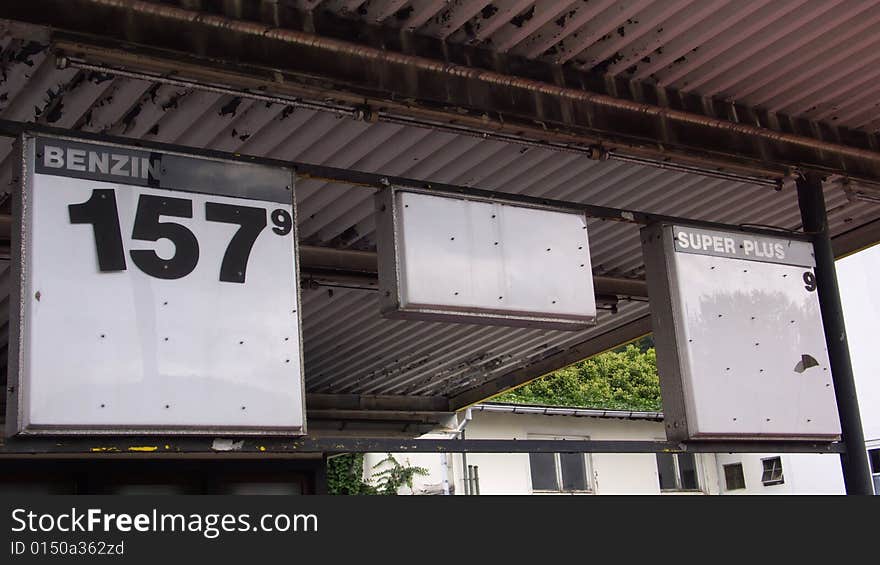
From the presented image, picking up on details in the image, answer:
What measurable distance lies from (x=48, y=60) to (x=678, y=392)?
4027mm

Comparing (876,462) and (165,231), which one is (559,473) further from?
(165,231)

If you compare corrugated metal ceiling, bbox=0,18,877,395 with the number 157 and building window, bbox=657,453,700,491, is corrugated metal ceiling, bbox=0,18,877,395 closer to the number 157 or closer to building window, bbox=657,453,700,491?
the number 157

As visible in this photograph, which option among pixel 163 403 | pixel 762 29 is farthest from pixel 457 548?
pixel 762 29

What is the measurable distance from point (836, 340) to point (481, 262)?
2.66m

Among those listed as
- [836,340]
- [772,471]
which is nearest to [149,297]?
[836,340]

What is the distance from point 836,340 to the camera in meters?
Result: 7.17

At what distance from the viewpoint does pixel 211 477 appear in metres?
12.3

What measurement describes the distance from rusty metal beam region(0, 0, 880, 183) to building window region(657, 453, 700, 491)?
17.8 metres

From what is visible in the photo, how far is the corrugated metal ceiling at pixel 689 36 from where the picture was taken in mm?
5766

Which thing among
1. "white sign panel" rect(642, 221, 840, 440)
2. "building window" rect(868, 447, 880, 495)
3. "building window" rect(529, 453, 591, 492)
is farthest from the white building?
"white sign panel" rect(642, 221, 840, 440)

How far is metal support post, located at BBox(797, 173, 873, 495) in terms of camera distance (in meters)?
6.91

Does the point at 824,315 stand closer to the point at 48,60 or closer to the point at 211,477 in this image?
the point at 48,60

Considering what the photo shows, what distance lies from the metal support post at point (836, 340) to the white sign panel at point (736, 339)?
0.14 m

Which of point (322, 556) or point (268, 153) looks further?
point (268, 153)
